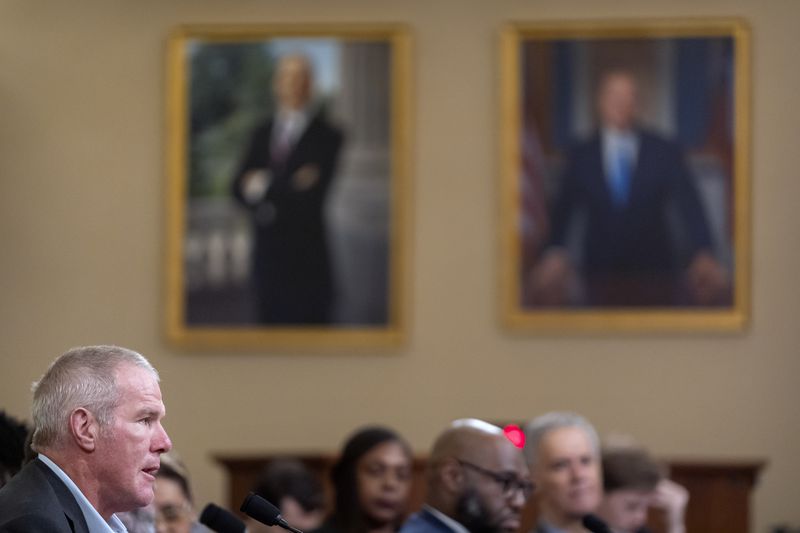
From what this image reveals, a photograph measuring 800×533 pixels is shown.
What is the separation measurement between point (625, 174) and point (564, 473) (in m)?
4.02

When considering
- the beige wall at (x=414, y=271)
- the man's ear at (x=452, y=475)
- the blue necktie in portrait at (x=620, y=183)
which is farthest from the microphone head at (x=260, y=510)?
the blue necktie in portrait at (x=620, y=183)

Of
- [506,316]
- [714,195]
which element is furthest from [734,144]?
[506,316]

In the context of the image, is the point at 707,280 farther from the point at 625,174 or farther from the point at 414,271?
the point at 414,271

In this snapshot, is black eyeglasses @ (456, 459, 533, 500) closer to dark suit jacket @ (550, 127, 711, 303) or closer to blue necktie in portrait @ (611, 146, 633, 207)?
dark suit jacket @ (550, 127, 711, 303)

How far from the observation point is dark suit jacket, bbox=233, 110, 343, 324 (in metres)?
10.9

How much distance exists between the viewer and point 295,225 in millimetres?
10945

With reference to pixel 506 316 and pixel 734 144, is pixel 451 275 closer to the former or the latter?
pixel 506 316

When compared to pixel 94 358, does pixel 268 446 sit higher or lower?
lower

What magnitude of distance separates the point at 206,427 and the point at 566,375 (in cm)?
252

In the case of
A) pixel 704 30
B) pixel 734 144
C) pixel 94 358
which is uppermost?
pixel 704 30

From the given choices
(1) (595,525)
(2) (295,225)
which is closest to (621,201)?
(2) (295,225)

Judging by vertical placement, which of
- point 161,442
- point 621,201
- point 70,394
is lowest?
point 161,442

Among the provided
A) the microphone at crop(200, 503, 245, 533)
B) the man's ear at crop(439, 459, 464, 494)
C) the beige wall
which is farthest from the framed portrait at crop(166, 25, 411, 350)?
the microphone at crop(200, 503, 245, 533)

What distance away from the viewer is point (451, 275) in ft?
35.3
